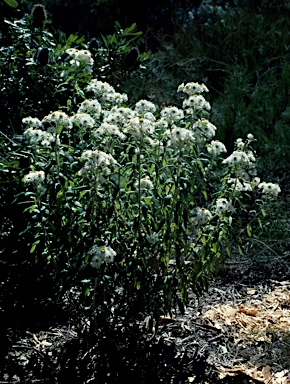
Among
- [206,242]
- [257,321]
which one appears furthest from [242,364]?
[206,242]

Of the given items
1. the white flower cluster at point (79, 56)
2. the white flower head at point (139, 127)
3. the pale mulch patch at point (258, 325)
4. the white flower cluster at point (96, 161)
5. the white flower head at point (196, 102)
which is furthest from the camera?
the white flower cluster at point (79, 56)

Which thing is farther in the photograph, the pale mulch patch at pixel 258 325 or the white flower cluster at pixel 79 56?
the white flower cluster at pixel 79 56

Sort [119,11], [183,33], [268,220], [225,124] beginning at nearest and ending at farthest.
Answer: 1. [268,220]
2. [225,124]
3. [183,33]
4. [119,11]

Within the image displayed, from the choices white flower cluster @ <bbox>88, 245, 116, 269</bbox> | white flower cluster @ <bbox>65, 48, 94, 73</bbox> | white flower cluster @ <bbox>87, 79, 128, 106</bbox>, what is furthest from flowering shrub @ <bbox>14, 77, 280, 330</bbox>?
white flower cluster @ <bbox>65, 48, 94, 73</bbox>

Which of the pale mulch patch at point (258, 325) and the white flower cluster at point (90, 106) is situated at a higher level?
the white flower cluster at point (90, 106)

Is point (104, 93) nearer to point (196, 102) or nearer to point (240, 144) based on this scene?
point (196, 102)

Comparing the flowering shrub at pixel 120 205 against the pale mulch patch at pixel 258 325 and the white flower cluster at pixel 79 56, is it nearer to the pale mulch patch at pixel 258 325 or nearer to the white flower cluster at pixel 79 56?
the white flower cluster at pixel 79 56

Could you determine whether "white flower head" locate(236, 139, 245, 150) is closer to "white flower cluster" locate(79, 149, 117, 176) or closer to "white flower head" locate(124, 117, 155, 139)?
"white flower head" locate(124, 117, 155, 139)

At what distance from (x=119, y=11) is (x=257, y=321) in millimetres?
7642

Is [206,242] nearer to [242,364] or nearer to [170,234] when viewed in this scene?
[170,234]

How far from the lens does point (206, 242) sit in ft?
10.3

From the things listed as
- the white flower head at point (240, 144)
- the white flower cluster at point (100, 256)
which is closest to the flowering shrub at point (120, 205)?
the white flower cluster at point (100, 256)

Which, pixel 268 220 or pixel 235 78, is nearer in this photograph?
pixel 268 220

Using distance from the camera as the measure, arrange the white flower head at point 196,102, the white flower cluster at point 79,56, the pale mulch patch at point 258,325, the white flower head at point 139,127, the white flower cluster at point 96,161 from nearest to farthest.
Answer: the white flower cluster at point 96,161 < the white flower head at point 139,127 < the white flower head at point 196,102 < the pale mulch patch at point 258,325 < the white flower cluster at point 79,56
